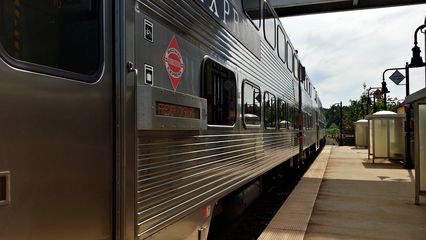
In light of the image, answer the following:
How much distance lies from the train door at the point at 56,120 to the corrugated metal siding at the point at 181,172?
38 centimetres

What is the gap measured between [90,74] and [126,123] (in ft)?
1.08

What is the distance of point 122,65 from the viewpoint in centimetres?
232

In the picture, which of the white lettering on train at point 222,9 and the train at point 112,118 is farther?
the white lettering on train at point 222,9

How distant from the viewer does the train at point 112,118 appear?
5.63 feet

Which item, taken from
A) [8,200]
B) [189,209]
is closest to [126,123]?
[8,200]

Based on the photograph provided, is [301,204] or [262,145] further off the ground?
[262,145]

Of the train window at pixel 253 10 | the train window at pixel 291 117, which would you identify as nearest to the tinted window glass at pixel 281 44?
the train window at pixel 291 117

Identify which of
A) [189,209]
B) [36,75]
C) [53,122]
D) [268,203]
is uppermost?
[36,75]

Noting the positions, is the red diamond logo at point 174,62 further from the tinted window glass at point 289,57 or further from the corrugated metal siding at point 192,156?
the tinted window glass at point 289,57

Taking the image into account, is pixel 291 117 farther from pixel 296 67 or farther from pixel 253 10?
pixel 253 10

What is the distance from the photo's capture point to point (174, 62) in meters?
3.04

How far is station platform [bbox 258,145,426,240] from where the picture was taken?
5.54 m

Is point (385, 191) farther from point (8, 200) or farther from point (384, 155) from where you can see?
point (8, 200)

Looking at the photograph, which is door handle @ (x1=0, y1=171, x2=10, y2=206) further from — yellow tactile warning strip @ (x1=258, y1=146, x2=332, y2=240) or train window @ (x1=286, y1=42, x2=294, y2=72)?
train window @ (x1=286, y1=42, x2=294, y2=72)
